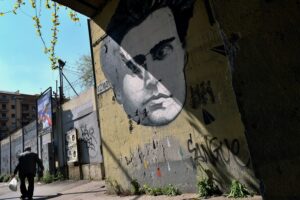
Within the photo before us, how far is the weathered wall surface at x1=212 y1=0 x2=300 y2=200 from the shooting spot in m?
1.77

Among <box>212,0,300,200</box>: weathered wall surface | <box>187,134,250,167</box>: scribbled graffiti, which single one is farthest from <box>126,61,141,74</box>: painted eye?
<box>212,0,300,200</box>: weathered wall surface

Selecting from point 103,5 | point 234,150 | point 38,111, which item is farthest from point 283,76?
point 38,111

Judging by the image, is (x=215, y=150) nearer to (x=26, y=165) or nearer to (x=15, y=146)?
(x=26, y=165)

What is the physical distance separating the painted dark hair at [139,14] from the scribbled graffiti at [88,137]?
21.0 feet

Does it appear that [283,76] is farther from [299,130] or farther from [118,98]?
[118,98]

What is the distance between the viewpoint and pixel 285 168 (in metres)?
1.76

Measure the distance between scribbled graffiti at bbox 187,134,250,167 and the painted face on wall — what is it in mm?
901

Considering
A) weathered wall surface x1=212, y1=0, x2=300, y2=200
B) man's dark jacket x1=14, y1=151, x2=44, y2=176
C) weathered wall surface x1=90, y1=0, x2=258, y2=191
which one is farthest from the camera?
man's dark jacket x1=14, y1=151, x2=44, y2=176

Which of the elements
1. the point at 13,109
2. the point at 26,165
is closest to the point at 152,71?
the point at 26,165

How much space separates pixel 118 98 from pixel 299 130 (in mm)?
7048

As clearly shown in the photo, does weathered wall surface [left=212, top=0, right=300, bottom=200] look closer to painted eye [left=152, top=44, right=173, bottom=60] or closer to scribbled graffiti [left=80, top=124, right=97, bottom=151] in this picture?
painted eye [left=152, top=44, right=173, bottom=60]

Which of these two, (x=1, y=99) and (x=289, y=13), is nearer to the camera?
(x=289, y=13)

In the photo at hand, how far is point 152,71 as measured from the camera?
296 inches

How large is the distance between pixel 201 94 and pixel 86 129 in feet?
31.0
